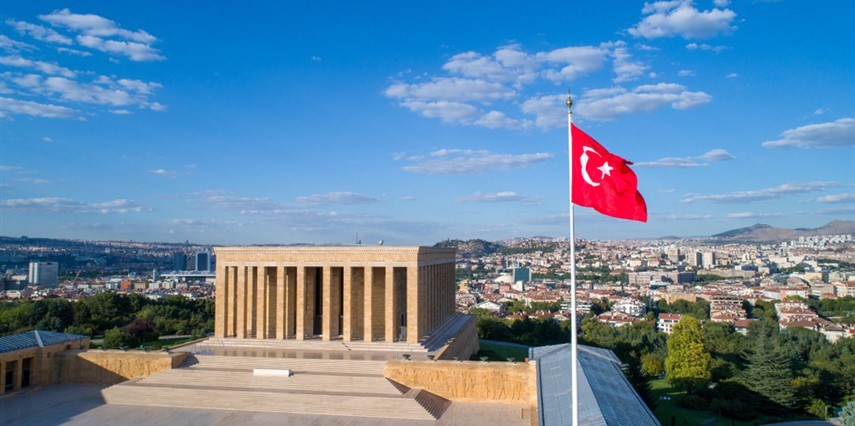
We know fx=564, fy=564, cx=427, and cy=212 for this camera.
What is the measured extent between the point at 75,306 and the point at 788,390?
5099 centimetres

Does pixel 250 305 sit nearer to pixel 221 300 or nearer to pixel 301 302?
pixel 221 300

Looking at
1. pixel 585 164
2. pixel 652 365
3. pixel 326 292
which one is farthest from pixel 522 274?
pixel 585 164

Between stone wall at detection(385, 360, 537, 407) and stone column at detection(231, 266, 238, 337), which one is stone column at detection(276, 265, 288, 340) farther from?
stone wall at detection(385, 360, 537, 407)

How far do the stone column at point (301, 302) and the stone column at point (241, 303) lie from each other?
118 inches

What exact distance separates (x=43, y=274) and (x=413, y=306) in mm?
136637

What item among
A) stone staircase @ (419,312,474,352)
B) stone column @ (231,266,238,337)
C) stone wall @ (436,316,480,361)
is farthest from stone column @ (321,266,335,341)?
stone wall @ (436,316,480,361)

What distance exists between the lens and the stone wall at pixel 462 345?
2643 cm

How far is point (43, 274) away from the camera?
429 feet

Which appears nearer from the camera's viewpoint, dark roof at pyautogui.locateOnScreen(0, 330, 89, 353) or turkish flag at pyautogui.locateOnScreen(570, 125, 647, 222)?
turkish flag at pyautogui.locateOnScreen(570, 125, 647, 222)

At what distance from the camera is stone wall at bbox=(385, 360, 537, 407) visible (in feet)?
72.9

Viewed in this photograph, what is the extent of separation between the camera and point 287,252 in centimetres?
2908

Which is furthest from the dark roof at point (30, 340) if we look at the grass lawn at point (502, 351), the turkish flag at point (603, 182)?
the turkish flag at point (603, 182)

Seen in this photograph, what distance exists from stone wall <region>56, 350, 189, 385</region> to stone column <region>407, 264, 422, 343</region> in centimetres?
1029

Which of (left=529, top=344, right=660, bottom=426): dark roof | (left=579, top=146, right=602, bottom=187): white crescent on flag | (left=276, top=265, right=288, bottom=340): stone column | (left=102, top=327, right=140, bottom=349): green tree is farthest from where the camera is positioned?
(left=102, top=327, right=140, bottom=349): green tree
